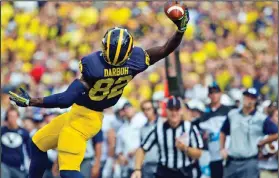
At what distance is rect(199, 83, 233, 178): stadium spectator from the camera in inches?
459

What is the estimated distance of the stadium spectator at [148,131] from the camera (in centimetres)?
1201

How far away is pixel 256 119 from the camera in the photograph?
11.2 metres

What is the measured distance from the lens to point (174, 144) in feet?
34.1

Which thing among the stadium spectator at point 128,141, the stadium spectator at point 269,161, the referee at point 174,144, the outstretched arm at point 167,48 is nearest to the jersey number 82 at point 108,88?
the outstretched arm at point 167,48

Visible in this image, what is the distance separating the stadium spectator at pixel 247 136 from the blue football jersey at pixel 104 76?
3262 millimetres

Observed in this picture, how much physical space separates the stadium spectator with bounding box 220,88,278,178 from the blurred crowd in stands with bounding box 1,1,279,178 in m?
2.79

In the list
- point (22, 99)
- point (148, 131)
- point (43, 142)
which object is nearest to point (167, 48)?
point (22, 99)

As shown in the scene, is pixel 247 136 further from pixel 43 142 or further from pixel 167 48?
pixel 43 142

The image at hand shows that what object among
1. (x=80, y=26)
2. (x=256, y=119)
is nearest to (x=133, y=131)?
(x=256, y=119)

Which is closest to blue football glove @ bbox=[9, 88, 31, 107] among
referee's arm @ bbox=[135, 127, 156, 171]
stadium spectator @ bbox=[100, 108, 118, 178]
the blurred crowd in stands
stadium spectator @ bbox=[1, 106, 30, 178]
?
referee's arm @ bbox=[135, 127, 156, 171]

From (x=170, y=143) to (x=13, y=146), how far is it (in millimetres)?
2900

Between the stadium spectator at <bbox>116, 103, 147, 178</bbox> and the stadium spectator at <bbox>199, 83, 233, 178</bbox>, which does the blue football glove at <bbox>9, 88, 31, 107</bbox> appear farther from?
the stadium spectator at <bbox>116, 103, 147, 178</bbox>

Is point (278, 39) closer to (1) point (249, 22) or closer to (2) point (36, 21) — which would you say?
(1) point (249, 22)

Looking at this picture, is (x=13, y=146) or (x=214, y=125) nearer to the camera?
(x=214, y=125)
